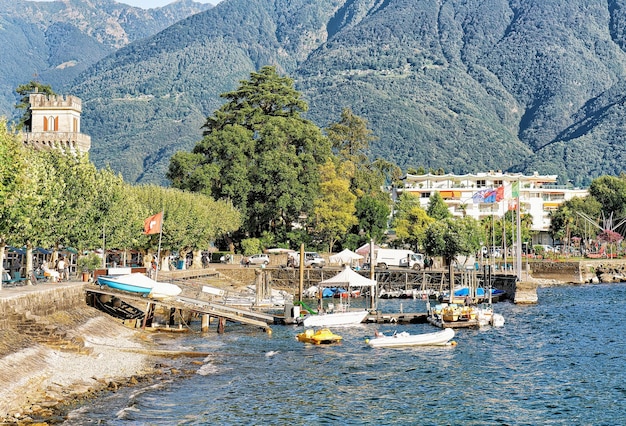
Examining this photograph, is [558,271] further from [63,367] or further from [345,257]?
[63,367]

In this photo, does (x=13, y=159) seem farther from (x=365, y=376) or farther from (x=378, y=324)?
(x=378, y=324)

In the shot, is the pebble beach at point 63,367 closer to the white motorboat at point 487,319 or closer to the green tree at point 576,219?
the white motorboat at point 487,319

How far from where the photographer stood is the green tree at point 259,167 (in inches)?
4466

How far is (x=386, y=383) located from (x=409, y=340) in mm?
12158

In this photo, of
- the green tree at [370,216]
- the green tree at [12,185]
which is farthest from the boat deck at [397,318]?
the green tree at [370,216]

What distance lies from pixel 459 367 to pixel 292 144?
252 feet

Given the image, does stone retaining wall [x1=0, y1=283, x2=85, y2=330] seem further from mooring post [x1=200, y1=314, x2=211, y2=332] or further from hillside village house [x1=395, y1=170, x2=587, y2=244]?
hillside village house [x1=395, y1=170, x2=587, y2=244]

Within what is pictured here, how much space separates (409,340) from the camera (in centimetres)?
5384

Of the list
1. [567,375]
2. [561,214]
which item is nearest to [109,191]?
[567,375]

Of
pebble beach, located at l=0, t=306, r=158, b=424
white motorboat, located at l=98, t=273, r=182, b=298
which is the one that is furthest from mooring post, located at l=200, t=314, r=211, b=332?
pebble beach, located at l=0, t=306, r=158, b=424

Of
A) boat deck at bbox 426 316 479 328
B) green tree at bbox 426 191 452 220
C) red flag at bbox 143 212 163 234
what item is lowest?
boat deck at bbox 426 316 479 328

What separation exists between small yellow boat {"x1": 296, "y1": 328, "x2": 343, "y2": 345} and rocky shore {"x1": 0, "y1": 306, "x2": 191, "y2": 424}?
10.5 metres

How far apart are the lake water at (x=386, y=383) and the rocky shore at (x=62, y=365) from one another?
1192 millimetres

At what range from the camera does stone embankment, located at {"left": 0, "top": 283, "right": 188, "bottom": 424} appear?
31.7 metres
